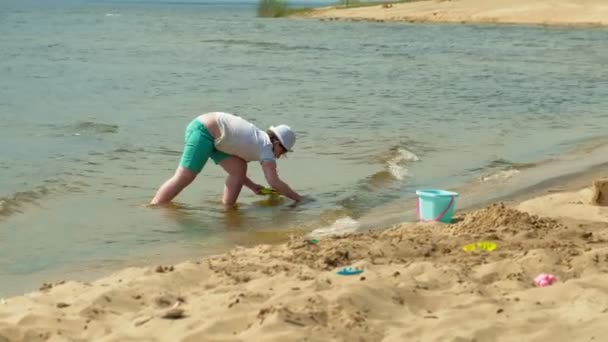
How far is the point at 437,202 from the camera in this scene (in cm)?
690

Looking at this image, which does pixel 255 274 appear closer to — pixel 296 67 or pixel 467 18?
pixel 296 67

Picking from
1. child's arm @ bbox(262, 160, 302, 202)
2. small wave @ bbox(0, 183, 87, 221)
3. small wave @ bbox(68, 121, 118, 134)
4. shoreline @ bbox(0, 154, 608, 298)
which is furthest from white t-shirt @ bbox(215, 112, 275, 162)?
small wave @ bbox(68, 121, 118, 134)

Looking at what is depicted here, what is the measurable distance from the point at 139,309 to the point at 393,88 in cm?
A: 1370

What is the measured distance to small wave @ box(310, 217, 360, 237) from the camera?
7.22 m

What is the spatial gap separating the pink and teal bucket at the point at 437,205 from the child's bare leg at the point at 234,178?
188cm

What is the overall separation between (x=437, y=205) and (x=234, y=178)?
81.6 inches

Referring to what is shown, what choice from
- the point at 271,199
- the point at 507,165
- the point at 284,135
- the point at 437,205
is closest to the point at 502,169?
the point at 507,165

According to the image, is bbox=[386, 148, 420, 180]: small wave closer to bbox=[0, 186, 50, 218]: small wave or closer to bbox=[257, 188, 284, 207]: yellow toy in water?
bbox=[257, 188, 284, 207]: yellow toy in water

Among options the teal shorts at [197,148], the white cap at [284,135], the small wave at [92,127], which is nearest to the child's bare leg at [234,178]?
the teal shorts at [197,148]

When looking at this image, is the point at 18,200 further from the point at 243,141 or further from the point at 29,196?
the point at 243,141

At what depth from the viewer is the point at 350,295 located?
451 cm

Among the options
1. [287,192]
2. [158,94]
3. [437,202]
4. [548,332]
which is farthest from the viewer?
[158,94]

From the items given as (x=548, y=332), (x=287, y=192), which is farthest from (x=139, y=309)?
(x=287, y=192)

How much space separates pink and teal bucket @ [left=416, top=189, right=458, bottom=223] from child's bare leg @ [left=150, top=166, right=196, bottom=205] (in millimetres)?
2197
